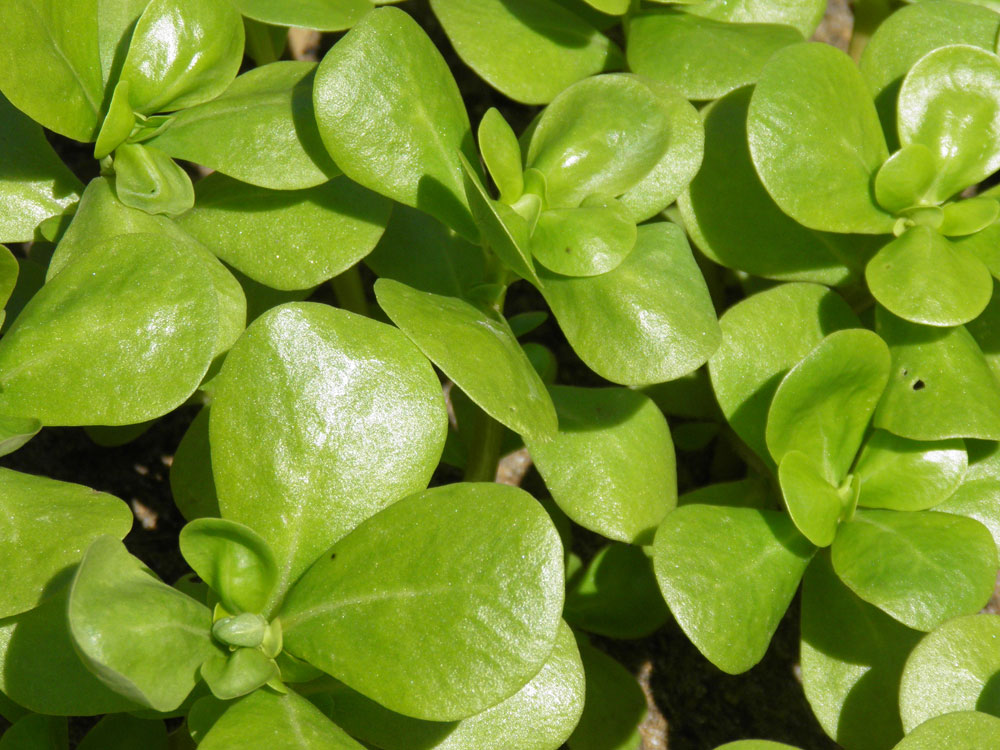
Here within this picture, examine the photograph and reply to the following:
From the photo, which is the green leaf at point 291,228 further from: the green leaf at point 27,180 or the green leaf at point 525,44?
the green leaf at point 525,44

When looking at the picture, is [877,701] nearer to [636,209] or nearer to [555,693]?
[555,693]

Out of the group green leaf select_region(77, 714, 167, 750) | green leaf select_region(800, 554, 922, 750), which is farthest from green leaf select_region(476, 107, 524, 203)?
green leaf select_region(77, 714, 167, 750)

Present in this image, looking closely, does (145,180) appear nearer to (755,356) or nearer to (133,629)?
(133,629)

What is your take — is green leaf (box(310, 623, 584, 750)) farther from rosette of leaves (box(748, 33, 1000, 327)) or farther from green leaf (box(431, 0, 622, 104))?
green leaf (box(431, 0, 622, 104))

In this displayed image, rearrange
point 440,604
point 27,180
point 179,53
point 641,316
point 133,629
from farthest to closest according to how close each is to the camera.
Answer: point 27,180
point 179,53
point 641,316
point 440,604
point 133,629

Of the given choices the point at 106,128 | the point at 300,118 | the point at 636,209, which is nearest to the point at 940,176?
the point at 636,209

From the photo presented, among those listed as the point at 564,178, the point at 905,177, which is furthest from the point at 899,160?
the point at 564,178
